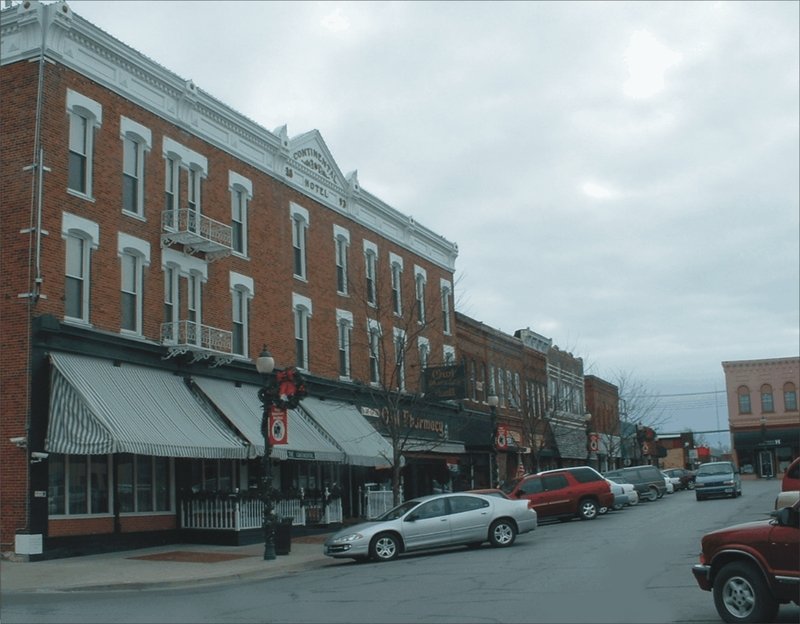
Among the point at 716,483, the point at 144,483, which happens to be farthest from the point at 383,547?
the point at 716,483

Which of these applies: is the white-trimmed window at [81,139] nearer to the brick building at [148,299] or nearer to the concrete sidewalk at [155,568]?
the brick building at [148,299]

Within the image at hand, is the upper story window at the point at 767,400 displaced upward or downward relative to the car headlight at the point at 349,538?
upward

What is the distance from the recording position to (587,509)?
3212 cm

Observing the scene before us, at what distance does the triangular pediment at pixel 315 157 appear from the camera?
34.8 m

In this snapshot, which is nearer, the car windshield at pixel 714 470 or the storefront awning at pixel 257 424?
the storefront awning at pixel 257 424

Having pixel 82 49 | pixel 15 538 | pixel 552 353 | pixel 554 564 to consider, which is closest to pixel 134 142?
pixel 82 49

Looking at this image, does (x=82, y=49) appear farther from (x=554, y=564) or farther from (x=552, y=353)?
(x=552, y=353)

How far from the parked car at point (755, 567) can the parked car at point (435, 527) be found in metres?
11.2

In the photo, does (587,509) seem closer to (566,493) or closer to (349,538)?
(566,493)

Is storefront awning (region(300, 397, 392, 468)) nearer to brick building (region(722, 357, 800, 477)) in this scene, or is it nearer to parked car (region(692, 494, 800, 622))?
parked car (region(692, 494, 800, 622))

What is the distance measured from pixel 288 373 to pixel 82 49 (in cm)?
956

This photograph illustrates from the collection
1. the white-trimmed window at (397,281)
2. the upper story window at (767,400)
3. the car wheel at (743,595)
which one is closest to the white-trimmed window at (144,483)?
the white-trimmed window at (397,281)

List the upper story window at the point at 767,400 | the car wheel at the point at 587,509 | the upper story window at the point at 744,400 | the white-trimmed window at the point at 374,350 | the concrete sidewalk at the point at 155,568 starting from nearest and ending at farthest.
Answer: the concrete sidewalk at the point at 155,568
the car wheel at the point at 587,509
the white-trimmed window at the point at 374,350
the upper story window at the point at 767,400
the upper story window at the point at 744,400

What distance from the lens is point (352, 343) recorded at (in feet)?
123
